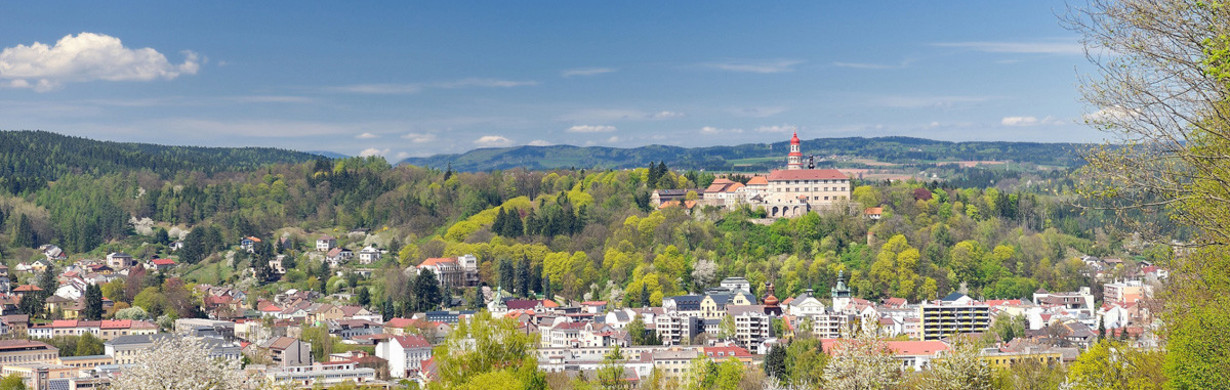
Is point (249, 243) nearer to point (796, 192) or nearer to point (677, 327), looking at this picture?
point (796, 192)

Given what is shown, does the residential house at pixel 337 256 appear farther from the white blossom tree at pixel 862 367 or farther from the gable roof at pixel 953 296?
the white blossom tree at pixel 862 367

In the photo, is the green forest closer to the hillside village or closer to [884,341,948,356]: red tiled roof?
the hillside village

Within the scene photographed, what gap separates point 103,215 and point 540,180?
111 ft

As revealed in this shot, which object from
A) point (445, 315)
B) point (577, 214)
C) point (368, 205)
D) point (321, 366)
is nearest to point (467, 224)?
point (577, 214)

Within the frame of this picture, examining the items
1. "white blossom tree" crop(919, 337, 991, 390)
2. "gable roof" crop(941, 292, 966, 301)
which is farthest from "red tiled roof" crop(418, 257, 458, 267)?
"white blossom tree" crop(919, 337, 991, 390)

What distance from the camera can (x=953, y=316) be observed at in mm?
67625

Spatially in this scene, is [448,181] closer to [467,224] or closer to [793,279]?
[467,224]

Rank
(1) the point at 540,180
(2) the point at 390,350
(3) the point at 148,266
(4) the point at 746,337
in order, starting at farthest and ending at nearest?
(1) the point at 540,180 < (3) the point at 148,266 < (4) the point at 746,337 < (2) the point at 390,350

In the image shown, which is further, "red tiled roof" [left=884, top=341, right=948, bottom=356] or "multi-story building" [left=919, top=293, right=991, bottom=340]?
"multi-story building" [left=919, top=293, right=991, bottom=340]

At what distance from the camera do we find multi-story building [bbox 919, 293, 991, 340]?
67312 mm

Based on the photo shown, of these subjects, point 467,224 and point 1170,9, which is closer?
point 1170,9

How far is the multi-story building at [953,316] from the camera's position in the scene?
221 feet

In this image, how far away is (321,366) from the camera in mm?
56875

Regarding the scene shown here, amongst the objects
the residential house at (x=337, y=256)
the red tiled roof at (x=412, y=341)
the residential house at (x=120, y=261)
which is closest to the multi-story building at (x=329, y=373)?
the red tiled roof at (x=412, y=341)
